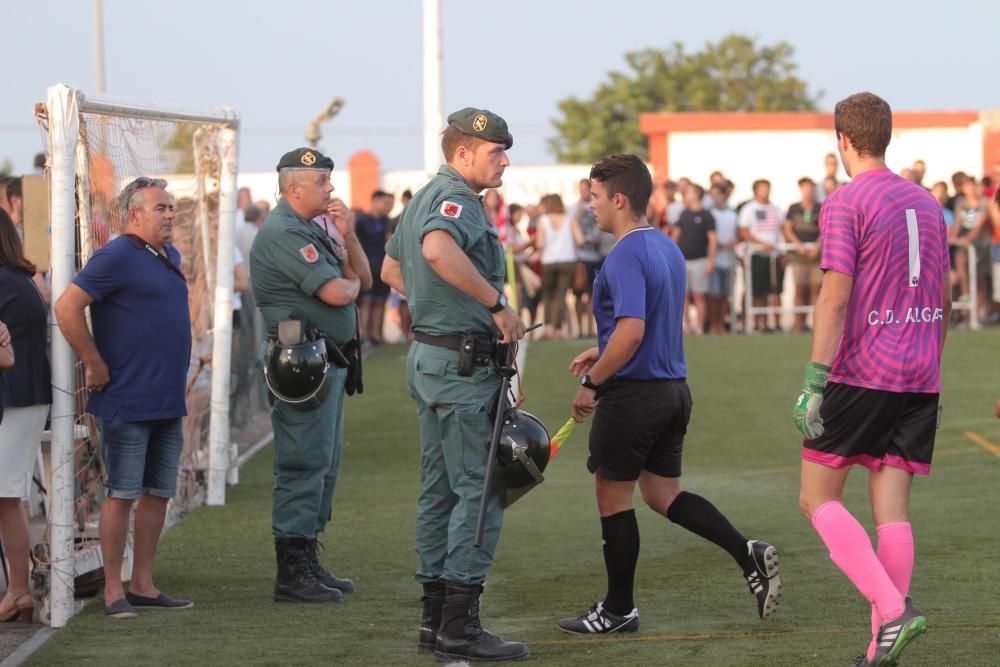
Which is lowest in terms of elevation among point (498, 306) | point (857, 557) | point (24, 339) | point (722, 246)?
point (857, 557)

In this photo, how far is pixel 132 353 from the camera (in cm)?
692

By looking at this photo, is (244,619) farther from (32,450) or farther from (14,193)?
(14,193)

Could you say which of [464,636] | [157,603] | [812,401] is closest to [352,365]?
[157,603]

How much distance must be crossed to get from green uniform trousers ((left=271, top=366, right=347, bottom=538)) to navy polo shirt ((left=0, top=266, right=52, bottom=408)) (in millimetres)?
1092

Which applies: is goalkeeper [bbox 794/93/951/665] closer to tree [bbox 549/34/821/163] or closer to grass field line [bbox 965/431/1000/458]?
grass field line [bbox 965/431/1000/458]

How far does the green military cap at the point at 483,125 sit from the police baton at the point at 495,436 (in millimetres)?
782

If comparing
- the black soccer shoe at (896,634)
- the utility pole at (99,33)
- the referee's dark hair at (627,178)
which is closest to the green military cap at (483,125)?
the referee's dark hair at (627,178)

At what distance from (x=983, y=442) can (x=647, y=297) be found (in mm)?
6802

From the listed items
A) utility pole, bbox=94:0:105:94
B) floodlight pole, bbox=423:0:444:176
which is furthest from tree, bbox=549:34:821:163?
floodlight pole, bbox=423:0:444:176

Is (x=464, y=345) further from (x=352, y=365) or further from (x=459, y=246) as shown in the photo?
(x=352, y=365)

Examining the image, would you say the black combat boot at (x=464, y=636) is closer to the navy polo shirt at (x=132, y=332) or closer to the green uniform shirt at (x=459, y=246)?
the green uniform shirt at (x=459, y=246)

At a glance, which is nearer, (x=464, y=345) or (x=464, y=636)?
(x=464, y=345)

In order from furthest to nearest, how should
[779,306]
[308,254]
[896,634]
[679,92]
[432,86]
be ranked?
[679,92] < [779,306] < [432,86] < [308,254] < [896,634]

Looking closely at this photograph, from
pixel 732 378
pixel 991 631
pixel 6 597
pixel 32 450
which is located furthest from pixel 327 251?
pixel 732 378
